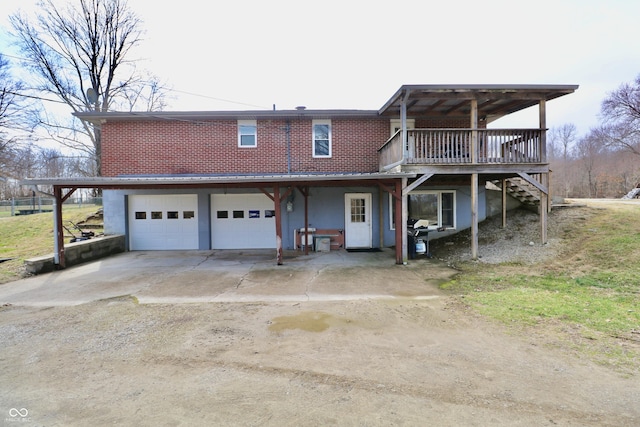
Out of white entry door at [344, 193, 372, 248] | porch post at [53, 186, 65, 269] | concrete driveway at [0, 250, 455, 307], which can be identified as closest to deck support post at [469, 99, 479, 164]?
concrete driveway at [0, 250, 455, 307]

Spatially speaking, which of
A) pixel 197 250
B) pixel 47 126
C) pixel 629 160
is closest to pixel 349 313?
pixel 197 250

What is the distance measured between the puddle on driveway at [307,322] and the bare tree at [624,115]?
1529 inches

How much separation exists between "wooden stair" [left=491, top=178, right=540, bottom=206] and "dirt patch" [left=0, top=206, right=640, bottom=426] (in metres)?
8.86

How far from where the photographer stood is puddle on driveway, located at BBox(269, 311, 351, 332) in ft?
15.9

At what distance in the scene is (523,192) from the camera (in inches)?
485

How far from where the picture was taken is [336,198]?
12016 millimetres

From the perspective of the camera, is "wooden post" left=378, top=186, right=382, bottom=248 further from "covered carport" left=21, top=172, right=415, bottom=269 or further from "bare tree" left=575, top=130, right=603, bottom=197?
"bare tree" left=575, top=130, right=603, bottom=197

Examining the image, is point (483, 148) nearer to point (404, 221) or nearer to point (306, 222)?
point (404, 221)

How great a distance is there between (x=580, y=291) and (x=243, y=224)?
10.3 m

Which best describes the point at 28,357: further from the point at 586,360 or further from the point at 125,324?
the point at 586,360

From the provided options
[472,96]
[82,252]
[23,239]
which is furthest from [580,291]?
[23,239]

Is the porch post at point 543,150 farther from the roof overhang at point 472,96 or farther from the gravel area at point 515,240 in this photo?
the gravel area at point 515,240

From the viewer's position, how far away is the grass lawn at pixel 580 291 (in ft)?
13.8

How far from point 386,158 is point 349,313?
6.98m
